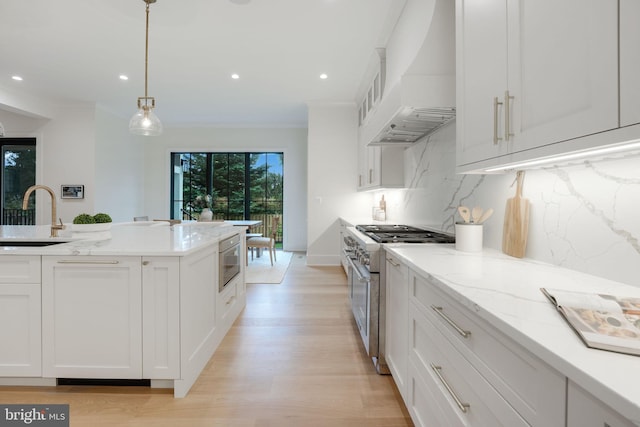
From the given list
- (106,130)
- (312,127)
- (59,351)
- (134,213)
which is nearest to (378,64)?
(312,127)

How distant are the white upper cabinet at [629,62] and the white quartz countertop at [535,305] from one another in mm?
482

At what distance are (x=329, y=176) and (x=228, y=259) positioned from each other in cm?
318

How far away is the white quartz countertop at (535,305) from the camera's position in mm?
470

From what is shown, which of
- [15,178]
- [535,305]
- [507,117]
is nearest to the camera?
[535,305]

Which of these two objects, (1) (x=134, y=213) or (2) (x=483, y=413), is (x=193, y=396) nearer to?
(2) (x=483, y=413)

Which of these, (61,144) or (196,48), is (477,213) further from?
(61,144)

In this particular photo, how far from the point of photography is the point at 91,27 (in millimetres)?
3176

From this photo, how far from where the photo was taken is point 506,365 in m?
0.74

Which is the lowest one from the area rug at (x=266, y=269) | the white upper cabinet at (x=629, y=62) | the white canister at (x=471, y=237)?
the area rug at (x=266, y=269)

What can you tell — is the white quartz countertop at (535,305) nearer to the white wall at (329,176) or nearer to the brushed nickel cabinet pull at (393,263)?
the brushed nickel cabinet pull at (393,263)

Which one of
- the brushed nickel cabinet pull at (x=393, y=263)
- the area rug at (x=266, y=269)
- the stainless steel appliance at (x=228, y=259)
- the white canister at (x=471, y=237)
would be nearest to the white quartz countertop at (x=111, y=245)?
the stainless steel appliance at (x=228, y=259)

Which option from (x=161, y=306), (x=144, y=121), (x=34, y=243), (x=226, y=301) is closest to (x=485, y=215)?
(x=161, y=306)

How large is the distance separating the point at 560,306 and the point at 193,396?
1.86 meters

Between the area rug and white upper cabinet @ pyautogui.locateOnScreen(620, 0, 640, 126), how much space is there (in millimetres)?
3990
